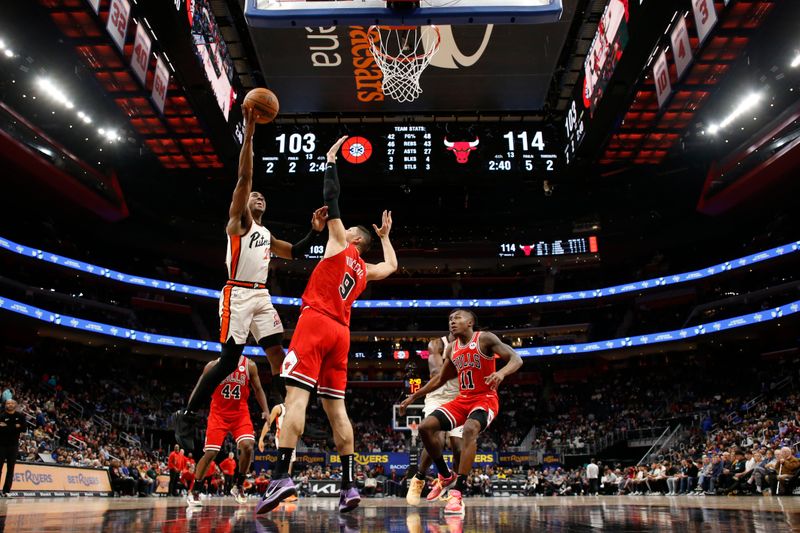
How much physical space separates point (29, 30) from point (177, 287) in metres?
16.4

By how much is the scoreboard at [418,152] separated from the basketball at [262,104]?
1379 cm

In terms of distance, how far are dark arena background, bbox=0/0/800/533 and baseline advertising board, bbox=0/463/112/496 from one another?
10 cm

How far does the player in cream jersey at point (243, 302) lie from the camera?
4973 millimetres

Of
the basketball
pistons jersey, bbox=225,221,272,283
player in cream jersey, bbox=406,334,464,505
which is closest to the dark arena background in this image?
pistons jersey, bbox=225,221,272,283

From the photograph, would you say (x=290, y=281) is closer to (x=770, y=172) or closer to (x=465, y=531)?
(x=770, y=172)

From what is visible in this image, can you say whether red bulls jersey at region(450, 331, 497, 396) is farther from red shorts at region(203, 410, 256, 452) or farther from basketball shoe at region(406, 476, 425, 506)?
red shorts at region(203, 410, 256, 452)

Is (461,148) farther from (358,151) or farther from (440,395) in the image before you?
(440,395)

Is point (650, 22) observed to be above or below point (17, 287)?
above

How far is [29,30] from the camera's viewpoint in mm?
18203

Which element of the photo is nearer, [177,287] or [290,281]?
[177,287]

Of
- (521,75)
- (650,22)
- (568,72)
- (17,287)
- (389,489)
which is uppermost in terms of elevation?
(568,72)

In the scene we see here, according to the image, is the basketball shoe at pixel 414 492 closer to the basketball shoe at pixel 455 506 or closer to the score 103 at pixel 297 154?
the basketball shoe at pixel 455 506

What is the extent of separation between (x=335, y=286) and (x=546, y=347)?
30.9 m

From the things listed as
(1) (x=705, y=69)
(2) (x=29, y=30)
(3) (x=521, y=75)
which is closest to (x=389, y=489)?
(3) (x=521, y=75)
